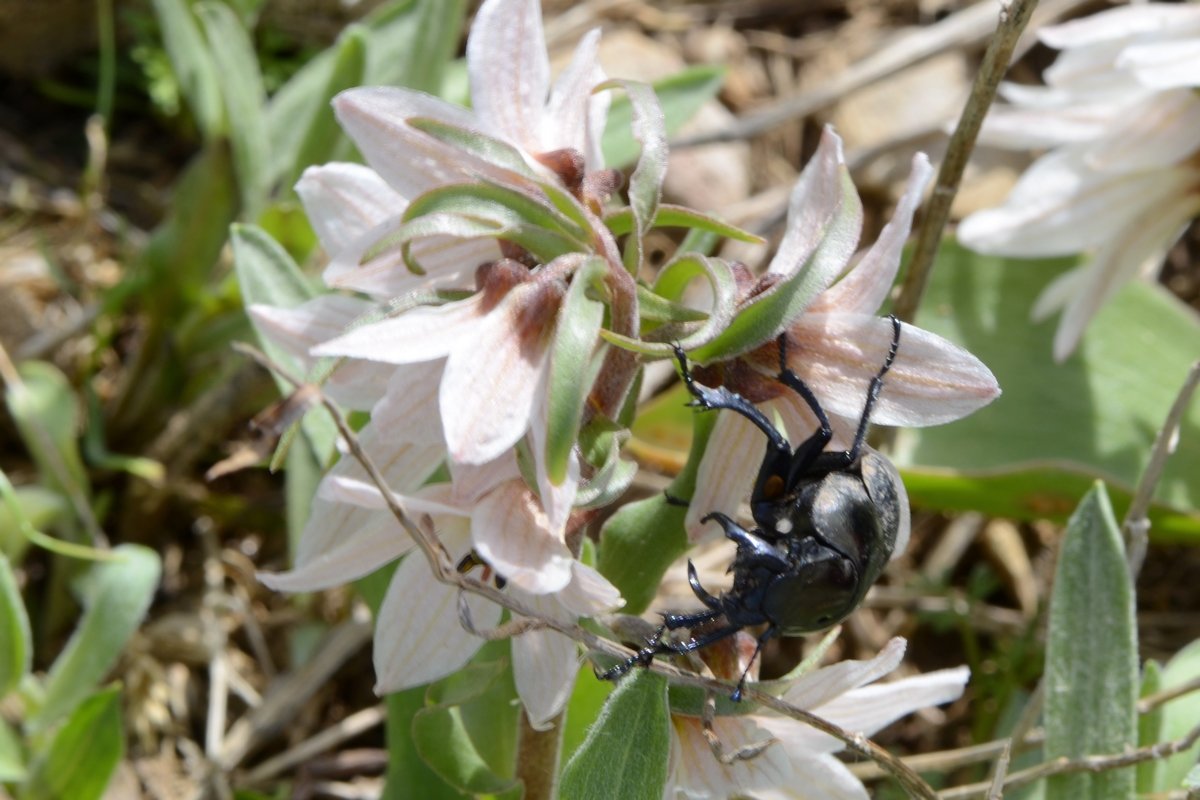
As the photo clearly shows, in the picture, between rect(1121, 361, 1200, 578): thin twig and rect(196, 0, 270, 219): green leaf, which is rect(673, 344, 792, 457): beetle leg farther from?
rect(196, 0, 270, 219): green leaf

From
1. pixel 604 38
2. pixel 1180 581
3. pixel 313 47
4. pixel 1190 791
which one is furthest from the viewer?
pixel 604 38

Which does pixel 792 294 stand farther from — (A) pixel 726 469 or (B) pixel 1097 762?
(B) pixel 1097 762

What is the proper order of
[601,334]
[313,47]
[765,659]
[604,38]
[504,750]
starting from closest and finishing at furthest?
[601,334]
[504,750]
[765,659]
[313,47]
[604,38]

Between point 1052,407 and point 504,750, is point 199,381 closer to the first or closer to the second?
point 504,750

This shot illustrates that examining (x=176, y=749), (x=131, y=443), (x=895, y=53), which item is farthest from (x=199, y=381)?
(x=895, y=53)

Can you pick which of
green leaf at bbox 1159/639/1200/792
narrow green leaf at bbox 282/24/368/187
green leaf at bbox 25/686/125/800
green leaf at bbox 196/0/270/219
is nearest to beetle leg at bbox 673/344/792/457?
green leaf at bbox 1159/639/1200/792

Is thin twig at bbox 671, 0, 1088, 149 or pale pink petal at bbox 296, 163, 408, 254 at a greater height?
pale pink petal at bbox 296, 163, 408, 254
